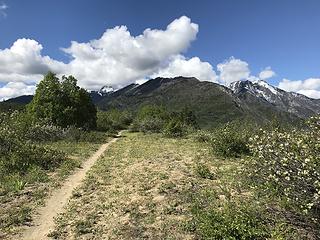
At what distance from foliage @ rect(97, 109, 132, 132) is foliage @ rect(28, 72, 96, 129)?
9.20 m

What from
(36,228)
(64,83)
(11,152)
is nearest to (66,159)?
(11,152)

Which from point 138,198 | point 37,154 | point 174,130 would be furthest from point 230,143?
point 174,130

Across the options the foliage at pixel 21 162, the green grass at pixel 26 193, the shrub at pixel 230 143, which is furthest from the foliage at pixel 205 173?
the foliage at pixel 21 162

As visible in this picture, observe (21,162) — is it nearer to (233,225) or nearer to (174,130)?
(233,225)

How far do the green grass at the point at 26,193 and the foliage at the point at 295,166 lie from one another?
7377 mm

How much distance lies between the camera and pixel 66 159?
22094 mm

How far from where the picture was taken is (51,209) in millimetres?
12961

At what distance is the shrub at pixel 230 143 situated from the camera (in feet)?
73.8

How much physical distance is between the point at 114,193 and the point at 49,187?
10.0 ft

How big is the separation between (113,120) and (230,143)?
41606 millimetres

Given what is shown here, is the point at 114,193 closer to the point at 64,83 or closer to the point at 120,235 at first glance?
the point at 120,235

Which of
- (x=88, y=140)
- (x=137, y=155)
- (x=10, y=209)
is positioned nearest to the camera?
(x=10, y=209)

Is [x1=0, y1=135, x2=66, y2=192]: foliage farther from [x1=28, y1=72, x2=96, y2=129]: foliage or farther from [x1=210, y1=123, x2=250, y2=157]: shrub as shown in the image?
[x1=28, y1=72, x2=96, y2=129]: foliage

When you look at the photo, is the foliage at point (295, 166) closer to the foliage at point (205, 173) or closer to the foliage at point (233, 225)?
the foliage at point (233, 225)
